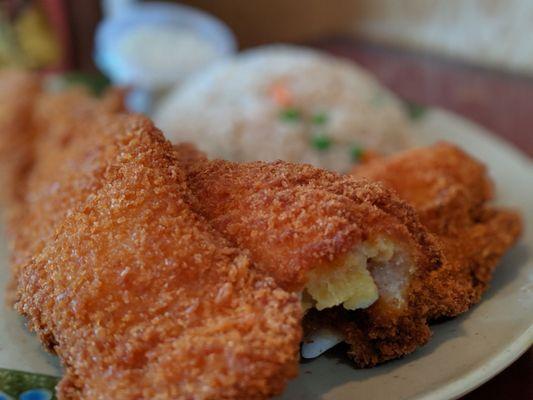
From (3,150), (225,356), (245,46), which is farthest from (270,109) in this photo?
(245,46)

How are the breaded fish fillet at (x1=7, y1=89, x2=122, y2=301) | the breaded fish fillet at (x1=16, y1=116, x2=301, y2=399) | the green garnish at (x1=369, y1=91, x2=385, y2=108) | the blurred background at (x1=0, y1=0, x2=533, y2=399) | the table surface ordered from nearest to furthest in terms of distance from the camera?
the breaded fish fillet at (x1=16, y1=116, x2=301, y2=399)
the breaded fish fillet at (x1=7, y1=89, x2=122, y2=301)
the green garnish at (x1=369, y1=91, x2=385, y2=108)
the table surface
the blurred background at (x1=0, y1=0, x2=533, y2=399)

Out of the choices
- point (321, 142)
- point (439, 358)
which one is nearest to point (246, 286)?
point (439, 358)

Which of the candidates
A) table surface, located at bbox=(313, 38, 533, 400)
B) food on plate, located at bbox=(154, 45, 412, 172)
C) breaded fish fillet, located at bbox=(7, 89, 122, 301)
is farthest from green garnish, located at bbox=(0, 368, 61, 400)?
table surface, located at bbox=(313, 38, 533, 400)

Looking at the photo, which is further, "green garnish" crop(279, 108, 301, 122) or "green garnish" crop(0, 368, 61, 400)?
"green garnish" crop(279, 108, 301, 122)

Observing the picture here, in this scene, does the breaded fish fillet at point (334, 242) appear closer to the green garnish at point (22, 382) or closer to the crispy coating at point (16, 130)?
the green garnish at point (22, 382)

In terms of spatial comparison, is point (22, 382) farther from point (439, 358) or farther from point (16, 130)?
point (16, 130)

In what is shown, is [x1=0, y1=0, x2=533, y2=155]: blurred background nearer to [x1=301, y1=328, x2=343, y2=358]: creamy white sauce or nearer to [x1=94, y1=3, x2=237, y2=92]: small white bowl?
[x1=94, y1=3, x2=237, y2=92]: small white bowl

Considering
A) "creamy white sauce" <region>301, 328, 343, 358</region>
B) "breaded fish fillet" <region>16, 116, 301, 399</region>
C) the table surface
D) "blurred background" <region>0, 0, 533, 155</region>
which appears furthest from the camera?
"blurred background" <region>0, 0, 533, 155</region>

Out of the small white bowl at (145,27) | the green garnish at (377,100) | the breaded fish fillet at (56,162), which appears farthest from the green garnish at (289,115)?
the small white bowl at (145,27)
